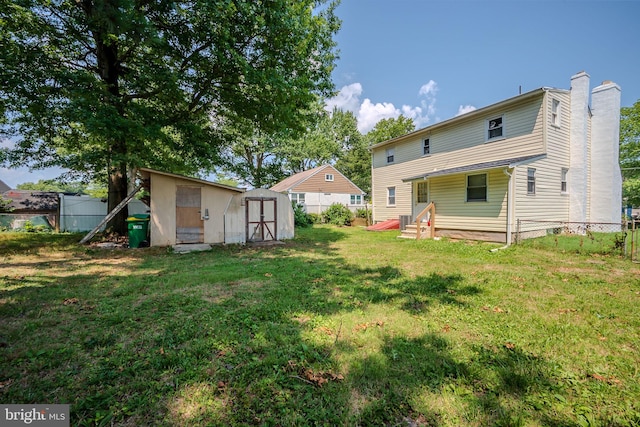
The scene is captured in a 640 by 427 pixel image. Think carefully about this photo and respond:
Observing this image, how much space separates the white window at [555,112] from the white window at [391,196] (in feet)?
26.6

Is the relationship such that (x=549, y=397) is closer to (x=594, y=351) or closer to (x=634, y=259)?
(x=594, y=351)

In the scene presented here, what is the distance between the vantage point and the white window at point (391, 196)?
16812mm

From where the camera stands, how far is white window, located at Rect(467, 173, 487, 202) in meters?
10.6

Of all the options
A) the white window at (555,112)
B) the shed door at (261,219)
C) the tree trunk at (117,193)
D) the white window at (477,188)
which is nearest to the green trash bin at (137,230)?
the tree trunk at (117,193)

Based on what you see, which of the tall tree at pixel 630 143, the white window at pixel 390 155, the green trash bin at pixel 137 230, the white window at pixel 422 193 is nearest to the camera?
the green trash bin at pixel 137 230

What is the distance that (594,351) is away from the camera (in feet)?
9.02

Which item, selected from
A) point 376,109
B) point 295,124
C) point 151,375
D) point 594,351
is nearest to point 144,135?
point 295,124

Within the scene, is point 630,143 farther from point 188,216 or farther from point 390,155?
point 188,216

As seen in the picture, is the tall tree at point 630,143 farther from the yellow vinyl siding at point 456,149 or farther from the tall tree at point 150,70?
the tall tree at point 150,70

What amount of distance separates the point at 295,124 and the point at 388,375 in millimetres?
8967

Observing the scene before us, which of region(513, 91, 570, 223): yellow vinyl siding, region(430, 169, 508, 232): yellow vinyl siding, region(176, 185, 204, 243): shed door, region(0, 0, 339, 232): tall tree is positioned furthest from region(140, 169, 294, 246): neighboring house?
region(513, 91, 570, 223): yellow vinyl siding

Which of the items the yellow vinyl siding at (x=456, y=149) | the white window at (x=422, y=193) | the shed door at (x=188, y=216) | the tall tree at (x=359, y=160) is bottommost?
the shed door at (x=188, y=216)

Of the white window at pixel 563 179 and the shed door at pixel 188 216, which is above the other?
the white window at pixel 563 179

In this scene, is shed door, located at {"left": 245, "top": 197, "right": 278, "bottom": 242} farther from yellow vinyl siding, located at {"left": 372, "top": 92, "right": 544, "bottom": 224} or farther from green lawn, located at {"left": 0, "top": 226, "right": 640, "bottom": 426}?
yellow vinyl siding, located at {"left": 372, "top": 92, "right": 544, "bottom": 224}
